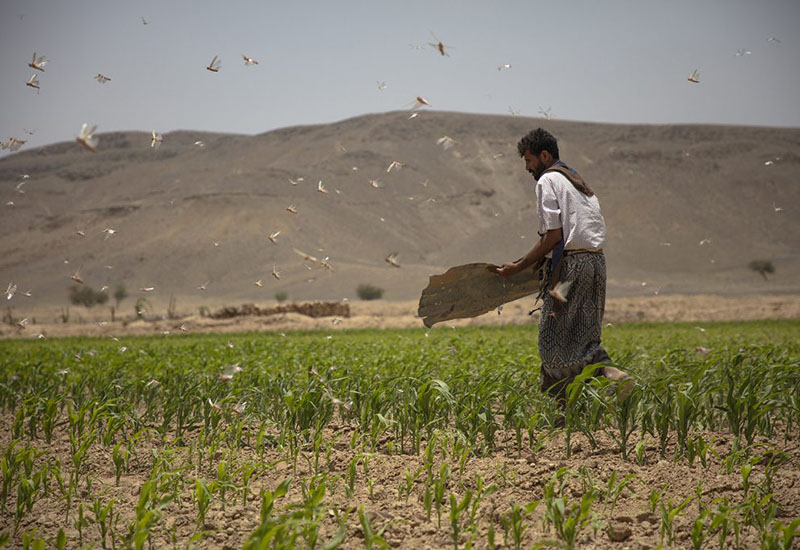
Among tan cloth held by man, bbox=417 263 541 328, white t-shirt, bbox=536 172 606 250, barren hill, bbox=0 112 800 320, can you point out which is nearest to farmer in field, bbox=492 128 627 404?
white t-shirt, bbox=536 172 606 250


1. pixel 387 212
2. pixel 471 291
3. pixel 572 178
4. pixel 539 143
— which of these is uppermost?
pixel 387 212

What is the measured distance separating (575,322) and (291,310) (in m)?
30.5

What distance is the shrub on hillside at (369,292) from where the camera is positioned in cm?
5628

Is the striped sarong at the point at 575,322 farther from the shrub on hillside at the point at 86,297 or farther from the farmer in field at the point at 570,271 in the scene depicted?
the shrub on hillside at the point at 86,297

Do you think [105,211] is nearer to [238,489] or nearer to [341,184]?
[341,184]

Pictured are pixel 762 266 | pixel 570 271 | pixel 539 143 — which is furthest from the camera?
pixel 762 266

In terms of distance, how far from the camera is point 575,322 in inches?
202

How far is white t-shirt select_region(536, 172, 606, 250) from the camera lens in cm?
506

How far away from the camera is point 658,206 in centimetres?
7269

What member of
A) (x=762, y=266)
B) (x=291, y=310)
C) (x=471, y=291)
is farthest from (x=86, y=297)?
(x=471, y=291)

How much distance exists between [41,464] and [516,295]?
3.43m

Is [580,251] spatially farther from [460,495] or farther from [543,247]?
[460,495]

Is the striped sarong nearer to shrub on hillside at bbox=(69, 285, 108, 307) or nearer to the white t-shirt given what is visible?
the white t-shirt

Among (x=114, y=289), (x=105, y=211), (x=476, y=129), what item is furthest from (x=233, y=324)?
(x=476, y=129)
